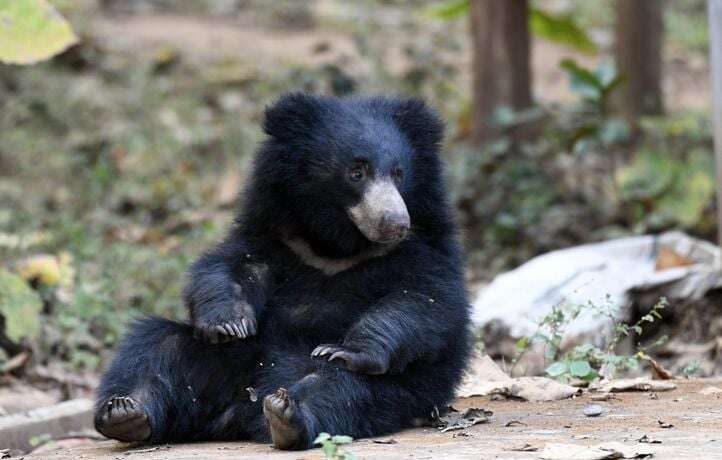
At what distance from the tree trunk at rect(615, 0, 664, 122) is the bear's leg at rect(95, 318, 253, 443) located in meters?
6.83

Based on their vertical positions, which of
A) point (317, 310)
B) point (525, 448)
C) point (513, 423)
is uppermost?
point (317, 310)

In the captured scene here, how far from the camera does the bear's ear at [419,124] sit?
14.6 feet

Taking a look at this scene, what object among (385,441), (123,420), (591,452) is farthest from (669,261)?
(123,420)

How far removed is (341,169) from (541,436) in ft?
4.10

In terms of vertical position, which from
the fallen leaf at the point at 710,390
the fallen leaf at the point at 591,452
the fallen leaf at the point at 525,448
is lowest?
the fallen leaf at the point at 710,390

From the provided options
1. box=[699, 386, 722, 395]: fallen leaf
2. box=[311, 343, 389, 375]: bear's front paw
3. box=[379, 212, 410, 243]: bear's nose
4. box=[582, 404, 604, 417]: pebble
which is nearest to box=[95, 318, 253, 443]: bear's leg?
box=[311, 343, 389, 375]: bear's front paw

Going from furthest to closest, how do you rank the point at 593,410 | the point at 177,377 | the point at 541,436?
the point at 593,410 < the point at 177,377 < the point at 541,436

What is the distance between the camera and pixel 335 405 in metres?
3.71

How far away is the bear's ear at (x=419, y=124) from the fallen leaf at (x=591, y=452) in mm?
1534

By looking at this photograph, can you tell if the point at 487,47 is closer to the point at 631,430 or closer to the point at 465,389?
the point at 465,389

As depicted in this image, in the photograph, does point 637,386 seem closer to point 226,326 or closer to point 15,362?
point 226,326

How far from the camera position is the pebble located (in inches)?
162

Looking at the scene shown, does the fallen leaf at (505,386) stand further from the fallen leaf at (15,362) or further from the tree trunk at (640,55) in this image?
the tree trunk at (640,55)

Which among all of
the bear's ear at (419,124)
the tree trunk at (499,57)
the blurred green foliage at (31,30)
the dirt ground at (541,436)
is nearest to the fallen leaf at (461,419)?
the dirt ground at (541,436)
